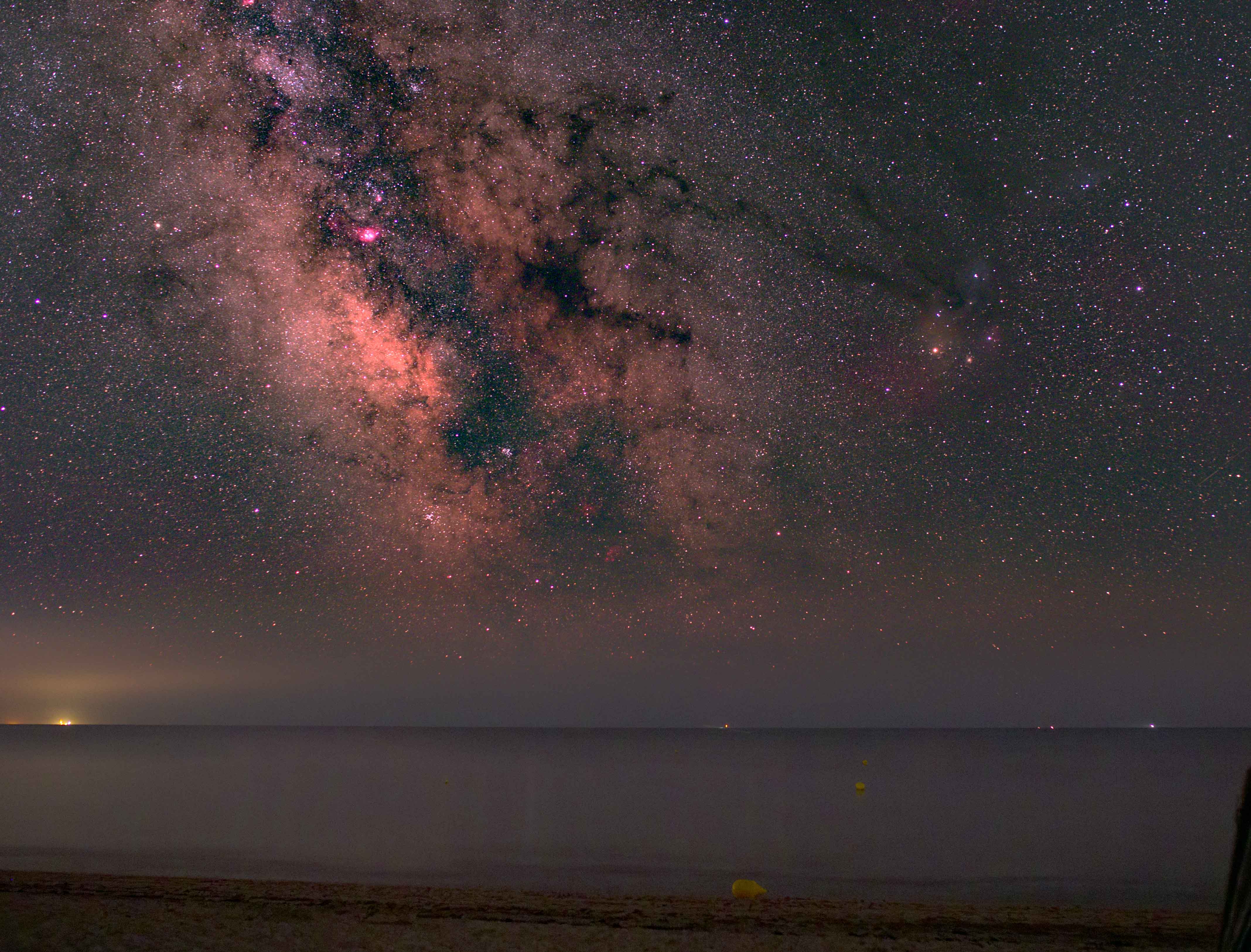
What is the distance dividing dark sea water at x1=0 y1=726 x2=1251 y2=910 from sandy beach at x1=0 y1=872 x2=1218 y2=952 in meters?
4.35

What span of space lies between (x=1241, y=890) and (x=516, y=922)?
6.23m

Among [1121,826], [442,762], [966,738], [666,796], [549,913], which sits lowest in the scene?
[966,738]

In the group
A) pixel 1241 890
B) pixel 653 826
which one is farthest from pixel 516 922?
pixel 653 826

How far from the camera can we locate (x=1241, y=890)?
2930 millimetres

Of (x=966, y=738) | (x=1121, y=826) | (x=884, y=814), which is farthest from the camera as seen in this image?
(x=966, y=738)

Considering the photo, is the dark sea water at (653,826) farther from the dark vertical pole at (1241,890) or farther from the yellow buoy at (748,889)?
the dark vertical pole at (1241,890)

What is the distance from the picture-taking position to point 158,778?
123 ft

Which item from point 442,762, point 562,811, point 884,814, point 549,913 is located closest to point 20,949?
point 549,913

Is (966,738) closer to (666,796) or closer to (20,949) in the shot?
(666,796)

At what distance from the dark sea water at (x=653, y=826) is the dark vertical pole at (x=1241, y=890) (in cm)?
988

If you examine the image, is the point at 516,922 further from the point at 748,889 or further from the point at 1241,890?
the point at 1241,890

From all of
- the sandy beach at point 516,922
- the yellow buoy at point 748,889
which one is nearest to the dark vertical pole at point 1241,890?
the sandy beach at point 516,922

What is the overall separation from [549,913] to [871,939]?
131 inches

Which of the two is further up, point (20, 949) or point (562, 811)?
point (20, 949)
